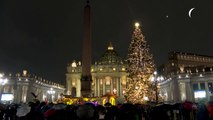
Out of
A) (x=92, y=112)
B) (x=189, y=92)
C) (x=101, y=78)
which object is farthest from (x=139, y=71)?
(x=101, y=78)

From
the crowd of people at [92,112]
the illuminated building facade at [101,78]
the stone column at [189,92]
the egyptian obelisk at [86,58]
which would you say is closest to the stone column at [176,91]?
the stone column at [189,92]

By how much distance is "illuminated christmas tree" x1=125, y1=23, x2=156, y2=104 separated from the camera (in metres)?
42.2

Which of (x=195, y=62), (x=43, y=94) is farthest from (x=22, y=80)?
(x=195, y=62)

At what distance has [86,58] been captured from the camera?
42469 mm

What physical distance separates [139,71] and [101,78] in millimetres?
66751

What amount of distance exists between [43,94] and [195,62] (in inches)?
2799

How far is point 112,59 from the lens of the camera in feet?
402

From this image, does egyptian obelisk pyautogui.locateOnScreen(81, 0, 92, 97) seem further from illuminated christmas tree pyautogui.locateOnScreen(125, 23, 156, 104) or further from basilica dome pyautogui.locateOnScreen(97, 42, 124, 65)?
basilica dome pyautogui.locateOnScreen(97, 42, 124, 65)

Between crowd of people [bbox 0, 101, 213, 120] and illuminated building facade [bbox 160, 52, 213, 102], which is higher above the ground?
illuminated building facade [bbox 160, 52, 213, 102]

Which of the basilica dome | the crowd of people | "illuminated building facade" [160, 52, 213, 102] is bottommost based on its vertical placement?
the crowd of people

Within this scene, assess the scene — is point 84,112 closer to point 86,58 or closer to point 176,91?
point 86,58

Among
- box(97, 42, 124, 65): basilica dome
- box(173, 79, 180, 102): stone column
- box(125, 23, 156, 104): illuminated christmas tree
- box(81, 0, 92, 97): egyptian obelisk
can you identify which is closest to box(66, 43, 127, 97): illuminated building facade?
box(97, 42, 124, 65): basilica dome

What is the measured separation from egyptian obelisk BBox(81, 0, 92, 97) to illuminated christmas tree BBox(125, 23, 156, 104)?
8.62m

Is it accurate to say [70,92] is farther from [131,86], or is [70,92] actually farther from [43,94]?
[131,86]
